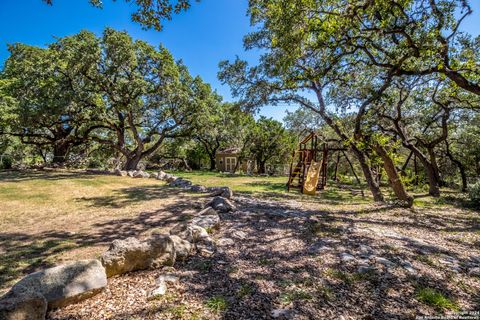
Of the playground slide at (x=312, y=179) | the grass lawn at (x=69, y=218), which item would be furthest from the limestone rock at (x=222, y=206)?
the playground slide at (x=312, y=179)

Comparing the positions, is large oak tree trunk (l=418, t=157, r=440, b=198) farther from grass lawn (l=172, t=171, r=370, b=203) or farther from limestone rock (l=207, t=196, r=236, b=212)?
limestone rock (l=207, t=196, r=236, b=212)

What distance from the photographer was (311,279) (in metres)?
2.62

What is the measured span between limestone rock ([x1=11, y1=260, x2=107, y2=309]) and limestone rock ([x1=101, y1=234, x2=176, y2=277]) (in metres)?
0.26

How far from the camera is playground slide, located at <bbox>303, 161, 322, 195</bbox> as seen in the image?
395 inches

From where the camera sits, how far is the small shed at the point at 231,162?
90.9 feet

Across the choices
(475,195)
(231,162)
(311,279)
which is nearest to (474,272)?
(311,279)

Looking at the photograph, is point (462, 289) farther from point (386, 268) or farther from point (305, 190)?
point (305, 190)

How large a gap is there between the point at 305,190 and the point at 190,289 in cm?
829

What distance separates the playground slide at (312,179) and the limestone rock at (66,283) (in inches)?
343

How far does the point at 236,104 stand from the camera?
9234 millimetres

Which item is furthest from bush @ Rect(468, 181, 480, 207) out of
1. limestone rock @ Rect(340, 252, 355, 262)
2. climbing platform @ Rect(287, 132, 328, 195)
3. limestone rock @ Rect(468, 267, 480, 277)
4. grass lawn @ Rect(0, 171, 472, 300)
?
limestone rock @ Rect(340, 252, 355, 262)

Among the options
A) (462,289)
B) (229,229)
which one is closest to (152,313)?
(229,229)

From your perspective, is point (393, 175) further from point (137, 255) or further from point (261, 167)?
point (261, 167)

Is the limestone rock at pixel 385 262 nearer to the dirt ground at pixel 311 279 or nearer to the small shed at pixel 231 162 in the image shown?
the dirt ground at pixel 311 279
